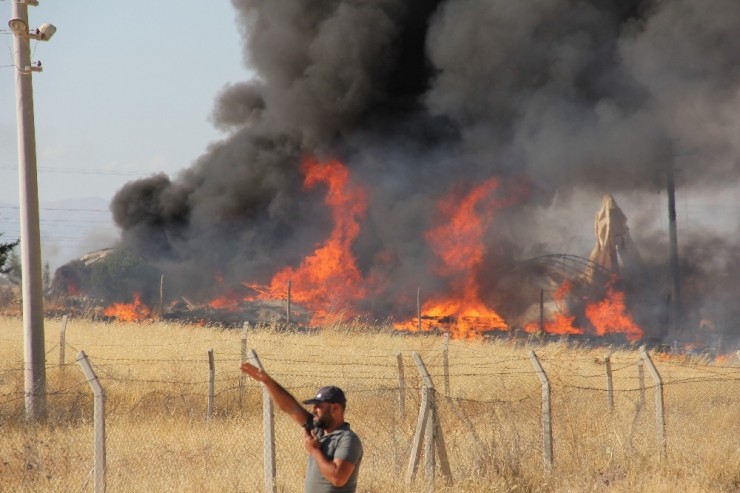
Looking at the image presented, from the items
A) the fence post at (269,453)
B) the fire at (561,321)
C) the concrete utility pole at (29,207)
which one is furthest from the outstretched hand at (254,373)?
the fire at (561,321)

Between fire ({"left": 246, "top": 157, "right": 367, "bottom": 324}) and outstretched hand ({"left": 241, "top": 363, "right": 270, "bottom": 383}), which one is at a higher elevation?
fire ({"left": 246, "top": 157, "right": 367, "bottom": 324})

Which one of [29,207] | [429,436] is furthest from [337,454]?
[29,207]

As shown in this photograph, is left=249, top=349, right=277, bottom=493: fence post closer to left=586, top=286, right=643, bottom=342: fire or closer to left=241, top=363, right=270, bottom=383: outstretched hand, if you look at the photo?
left=241, top=363, right=270, bottom=383: outstretched hand

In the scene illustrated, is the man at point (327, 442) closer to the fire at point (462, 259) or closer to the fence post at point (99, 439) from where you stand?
the fence post at point (99, 439)

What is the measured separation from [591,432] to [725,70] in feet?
83.0

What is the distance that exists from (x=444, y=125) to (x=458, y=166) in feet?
7.85

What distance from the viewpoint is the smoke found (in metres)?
32.9

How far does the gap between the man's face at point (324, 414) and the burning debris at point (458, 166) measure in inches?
894

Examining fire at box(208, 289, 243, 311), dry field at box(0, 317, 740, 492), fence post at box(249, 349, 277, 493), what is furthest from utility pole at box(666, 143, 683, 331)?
fence post at box(249, 349, 277, 493)

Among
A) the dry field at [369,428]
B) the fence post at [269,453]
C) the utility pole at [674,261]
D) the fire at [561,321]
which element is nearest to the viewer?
the fence post at [269,453]

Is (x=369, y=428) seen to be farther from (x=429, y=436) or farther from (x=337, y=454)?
(x=337, y=454)

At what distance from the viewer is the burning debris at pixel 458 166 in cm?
3216

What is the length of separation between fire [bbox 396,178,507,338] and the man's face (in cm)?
2228

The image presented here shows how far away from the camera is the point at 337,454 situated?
5.60m
